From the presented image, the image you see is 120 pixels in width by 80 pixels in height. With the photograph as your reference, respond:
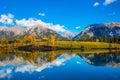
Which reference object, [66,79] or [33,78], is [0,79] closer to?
[33,78]

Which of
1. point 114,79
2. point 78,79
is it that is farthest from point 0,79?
point 114,79

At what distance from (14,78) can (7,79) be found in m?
1.80

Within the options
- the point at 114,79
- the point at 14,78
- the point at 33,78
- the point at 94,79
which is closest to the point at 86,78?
the point at 94,79

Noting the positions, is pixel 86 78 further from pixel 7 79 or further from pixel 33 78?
pixel 7 79

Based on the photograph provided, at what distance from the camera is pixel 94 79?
144ft

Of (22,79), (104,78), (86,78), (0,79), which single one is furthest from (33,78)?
(104,78)

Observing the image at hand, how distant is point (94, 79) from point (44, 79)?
8.83m

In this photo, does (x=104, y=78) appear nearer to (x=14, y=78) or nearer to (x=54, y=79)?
(x=54, y=79)

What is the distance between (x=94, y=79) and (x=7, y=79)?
603 inches

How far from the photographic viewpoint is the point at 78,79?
44.1 meters

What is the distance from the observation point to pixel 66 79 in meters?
43.9

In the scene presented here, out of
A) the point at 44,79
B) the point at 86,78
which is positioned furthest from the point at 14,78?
the point at 86,78

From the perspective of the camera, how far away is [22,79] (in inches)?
1731

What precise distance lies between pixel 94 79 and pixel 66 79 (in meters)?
4.93
